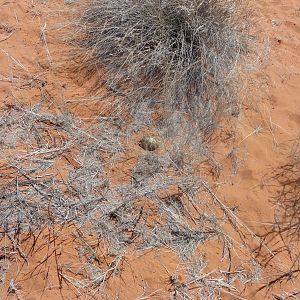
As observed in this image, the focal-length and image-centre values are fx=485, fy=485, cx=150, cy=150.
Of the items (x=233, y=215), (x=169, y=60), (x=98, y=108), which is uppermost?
(x=169, y=60)

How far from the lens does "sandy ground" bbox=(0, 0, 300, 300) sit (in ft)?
8.41

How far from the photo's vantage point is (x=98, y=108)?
11.0 feet

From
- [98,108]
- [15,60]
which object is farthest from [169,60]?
[15,60]

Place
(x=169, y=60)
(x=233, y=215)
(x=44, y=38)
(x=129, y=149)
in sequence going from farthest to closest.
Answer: (x=44, y=38) < (x=169, y=60) < (x=129, y=149) < (x=233, y=215)

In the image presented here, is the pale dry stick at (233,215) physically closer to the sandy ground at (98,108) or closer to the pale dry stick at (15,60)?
the sandy ground at (98,108)

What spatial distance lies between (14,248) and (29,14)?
2237mm

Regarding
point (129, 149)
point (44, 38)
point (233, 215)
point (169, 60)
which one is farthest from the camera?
point (44, 38)

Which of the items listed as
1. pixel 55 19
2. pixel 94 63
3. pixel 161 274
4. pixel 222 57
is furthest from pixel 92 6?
pixel 161 274

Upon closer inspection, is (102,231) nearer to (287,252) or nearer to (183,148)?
Result: (183,148)

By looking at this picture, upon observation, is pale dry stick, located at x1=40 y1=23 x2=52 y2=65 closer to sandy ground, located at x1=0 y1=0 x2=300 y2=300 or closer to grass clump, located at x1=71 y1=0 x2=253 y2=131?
sandy ground, located at x1=0 y1=0 x2=300 y2=300

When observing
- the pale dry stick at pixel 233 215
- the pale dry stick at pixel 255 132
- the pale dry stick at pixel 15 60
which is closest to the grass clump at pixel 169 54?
the pale dry stick at pixel 255 132

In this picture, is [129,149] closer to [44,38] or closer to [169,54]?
[169,54]

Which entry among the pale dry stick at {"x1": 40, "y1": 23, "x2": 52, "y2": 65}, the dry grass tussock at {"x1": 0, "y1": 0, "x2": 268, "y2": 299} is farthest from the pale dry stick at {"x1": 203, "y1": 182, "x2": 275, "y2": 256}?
the pale dry stick at {"x1": 40, "y1": 23, "x2": 52, "y2": 65}

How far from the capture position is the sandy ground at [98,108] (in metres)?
2.56
